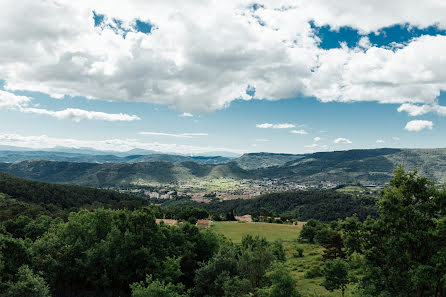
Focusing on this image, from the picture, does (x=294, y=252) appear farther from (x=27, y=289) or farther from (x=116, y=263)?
(x=27, y=289)

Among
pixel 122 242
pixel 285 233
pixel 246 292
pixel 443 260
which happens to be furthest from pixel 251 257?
pixel 285 233

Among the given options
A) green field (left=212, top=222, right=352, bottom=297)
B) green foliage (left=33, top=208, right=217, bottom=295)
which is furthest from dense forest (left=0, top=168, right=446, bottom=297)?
green field (left=212, top=222, right=352, bottom=297)

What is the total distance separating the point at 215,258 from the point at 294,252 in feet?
163

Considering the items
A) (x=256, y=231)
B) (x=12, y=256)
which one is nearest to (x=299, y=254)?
(x=256, y=231)

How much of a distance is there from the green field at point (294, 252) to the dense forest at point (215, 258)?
226 centimetres

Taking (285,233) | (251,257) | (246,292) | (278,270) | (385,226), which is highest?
(385,226)

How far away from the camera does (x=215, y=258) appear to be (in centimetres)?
5025

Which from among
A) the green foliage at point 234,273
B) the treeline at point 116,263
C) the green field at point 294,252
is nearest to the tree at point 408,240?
the green foliage at point 234,273

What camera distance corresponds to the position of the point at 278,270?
32.5 metres

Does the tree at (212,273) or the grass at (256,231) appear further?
the grass at (256,231)

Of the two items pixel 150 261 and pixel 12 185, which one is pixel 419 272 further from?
pixel 12 185

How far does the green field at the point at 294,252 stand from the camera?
50.5 metres

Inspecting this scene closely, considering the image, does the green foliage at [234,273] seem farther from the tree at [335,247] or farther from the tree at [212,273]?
the tree at [335,247]

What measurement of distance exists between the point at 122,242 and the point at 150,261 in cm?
665
